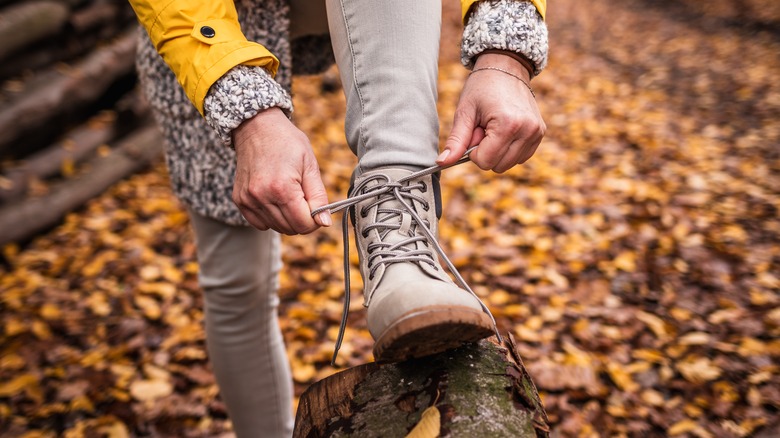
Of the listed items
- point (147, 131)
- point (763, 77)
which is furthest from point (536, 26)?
point (763, 77)

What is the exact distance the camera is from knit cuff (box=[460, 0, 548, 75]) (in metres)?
1.15

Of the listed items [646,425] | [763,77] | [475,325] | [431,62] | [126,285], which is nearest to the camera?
[475,325]

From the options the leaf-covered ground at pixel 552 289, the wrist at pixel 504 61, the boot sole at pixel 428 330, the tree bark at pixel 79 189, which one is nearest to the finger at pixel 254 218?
the boot sole at pixel 428 330

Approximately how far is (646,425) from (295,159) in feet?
5.40

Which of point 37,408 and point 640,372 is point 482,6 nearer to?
point 640,372

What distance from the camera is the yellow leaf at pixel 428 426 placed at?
0.97 metres

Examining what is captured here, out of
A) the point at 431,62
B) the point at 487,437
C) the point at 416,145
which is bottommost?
the point at 487,437

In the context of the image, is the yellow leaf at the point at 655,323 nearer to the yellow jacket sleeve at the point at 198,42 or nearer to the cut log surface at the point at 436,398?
the cut log surface at the point at 436,398

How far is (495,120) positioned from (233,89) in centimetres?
52

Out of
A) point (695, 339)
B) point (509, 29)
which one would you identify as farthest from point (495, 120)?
point (695, 339)

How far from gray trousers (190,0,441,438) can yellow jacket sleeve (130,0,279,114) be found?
21cm

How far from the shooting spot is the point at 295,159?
41.9 inches

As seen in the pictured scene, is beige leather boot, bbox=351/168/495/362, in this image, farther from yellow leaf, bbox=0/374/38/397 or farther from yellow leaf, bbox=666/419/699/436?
yellow leaf, bbox=0/374/38/397

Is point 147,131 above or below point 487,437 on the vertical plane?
below
